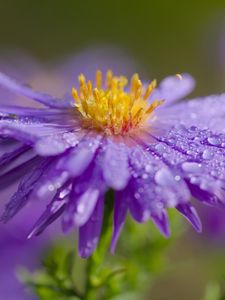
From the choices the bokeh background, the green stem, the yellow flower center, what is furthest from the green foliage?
the bokeh background

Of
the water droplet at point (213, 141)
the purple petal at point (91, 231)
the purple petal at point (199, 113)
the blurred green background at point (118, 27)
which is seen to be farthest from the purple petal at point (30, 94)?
the blurred green background at point (118, 27)

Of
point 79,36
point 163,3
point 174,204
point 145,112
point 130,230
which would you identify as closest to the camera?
point 174,204

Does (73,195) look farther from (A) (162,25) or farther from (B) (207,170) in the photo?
(A) (162,25)

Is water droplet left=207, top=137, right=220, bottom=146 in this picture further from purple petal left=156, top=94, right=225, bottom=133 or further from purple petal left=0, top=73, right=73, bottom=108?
purple petal left=0, top=73, right=73, bottom=108

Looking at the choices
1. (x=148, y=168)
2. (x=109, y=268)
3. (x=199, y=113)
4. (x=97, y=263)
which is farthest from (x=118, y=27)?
(x=148, y=168)

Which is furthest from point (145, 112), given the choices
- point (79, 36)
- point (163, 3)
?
point (163, 3)

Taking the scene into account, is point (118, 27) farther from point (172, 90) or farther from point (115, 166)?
point (115, 166)

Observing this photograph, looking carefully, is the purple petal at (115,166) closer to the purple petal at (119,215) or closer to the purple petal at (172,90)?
the purple petal at (119,215)
